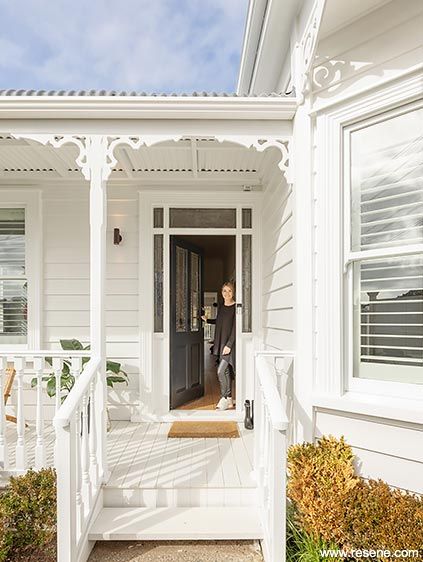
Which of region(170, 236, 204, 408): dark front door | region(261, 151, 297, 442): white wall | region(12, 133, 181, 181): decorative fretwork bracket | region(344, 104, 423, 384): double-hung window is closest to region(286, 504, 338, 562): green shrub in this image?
region(261, 151, 297, 442): white wall

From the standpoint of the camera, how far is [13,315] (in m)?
4.69

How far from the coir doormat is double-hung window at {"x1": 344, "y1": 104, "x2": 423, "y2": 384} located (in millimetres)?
1748

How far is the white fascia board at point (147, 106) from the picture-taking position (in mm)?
2928

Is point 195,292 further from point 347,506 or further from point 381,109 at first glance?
point 347,506

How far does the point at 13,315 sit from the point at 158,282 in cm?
171

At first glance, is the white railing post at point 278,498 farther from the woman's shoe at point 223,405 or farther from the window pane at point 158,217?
the window pane at point 158,217

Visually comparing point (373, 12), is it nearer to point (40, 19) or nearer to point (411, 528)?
point (411, 528)

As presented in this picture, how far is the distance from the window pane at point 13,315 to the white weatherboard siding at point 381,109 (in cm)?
344

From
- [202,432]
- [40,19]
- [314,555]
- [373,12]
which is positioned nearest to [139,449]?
[202,432]

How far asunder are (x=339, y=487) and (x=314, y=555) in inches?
14.9

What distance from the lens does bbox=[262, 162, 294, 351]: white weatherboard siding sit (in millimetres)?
3312

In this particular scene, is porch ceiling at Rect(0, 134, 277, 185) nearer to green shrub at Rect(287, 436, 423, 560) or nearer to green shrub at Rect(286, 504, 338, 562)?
green shrub at Rect(287, 436, 423, 560)

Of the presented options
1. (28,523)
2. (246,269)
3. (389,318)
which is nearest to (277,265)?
(246,269)

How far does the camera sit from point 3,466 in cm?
306
